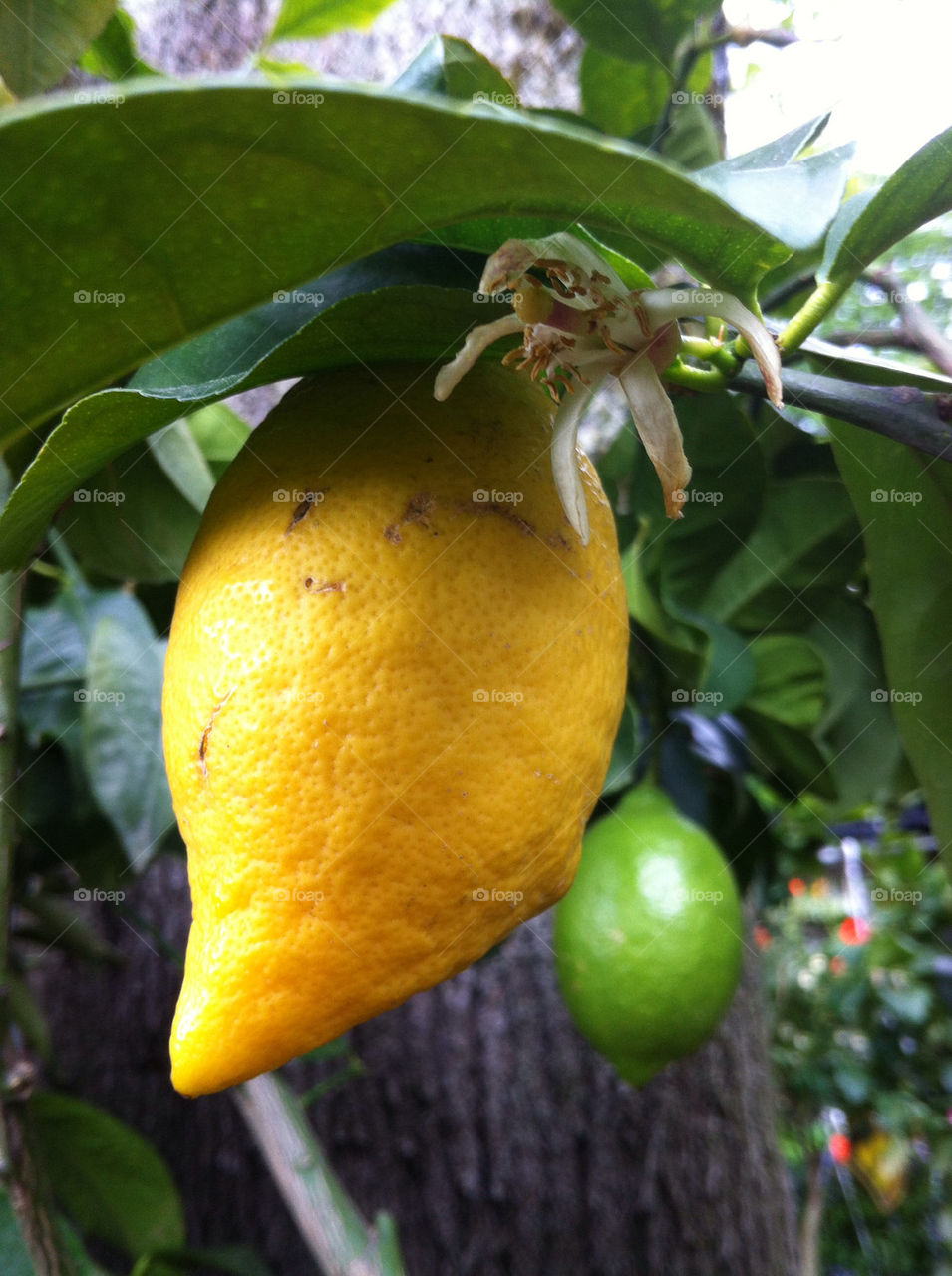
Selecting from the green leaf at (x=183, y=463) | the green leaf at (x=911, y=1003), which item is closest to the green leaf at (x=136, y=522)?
the green leaf at (x=183, y=463)

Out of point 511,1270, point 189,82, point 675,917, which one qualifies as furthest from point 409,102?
point 511,1270

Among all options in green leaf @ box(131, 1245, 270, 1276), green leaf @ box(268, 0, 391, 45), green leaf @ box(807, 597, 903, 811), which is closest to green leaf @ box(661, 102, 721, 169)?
green leaf @ box(268, 0, 391, 45)

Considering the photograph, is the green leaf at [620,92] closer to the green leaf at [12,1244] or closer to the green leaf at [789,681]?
the green leaf at [789,681]

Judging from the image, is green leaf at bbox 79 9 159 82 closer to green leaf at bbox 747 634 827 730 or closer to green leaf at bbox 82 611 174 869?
green leaf at bbox 82 611 174 869

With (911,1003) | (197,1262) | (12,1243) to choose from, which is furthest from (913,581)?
(911,1003)

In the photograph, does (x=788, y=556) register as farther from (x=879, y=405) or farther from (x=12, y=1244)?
(x=12, y=1244)
